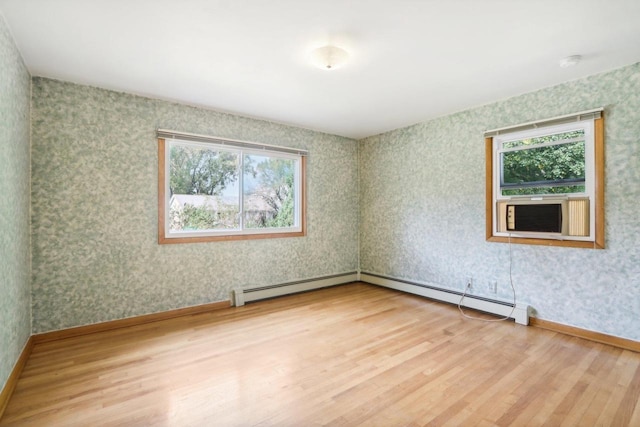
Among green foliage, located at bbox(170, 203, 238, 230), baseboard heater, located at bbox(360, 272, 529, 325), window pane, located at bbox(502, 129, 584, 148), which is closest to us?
window pane, located at bbox(502, 129, 584, 148)

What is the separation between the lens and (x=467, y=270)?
373cm

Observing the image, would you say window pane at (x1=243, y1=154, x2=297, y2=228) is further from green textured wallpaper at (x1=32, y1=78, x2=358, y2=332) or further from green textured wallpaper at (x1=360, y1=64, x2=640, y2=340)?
green textured wallpaper at (x1=360, y1=64, x2=640, y2=340)

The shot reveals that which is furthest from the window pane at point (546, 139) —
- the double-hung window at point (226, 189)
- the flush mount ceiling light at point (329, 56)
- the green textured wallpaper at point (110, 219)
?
the green textured wallpaper at point (110, 219)

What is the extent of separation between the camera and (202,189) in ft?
12.1

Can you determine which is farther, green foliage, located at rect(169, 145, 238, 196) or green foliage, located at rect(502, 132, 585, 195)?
green foliage, located at rect(169, 145, 238, 196)

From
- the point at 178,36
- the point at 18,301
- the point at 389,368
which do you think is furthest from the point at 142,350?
the point at 178,36

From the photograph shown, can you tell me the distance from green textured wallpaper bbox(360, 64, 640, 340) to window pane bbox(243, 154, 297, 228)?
4.56 ft

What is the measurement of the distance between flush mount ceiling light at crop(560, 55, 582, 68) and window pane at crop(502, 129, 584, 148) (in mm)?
702

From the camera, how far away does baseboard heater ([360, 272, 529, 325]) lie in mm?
3191

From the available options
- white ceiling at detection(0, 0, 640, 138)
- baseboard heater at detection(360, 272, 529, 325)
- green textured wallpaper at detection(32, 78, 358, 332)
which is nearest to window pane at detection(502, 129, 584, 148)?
white ceiling at detection(0, 0, 640, 138)

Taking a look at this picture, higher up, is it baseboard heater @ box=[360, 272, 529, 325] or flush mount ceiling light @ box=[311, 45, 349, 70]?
flush mount ceiling light @ box=[311, 45, 349, 70]

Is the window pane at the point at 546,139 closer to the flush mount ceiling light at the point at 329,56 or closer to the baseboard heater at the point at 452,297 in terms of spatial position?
the baseboard heater at the point at 452,297

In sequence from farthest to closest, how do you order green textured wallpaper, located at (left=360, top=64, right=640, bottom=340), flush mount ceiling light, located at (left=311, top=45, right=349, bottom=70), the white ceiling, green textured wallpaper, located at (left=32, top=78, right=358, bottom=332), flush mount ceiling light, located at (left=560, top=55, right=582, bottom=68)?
green textured wallpaper, located at (left=32, top=78, right=358, bottom=332) → green textured wallpaper, located at (left=360, top=64, right=640, bottom=340) → flush mount ceiling light, located at (left=560, top=55, right=582, bottom=68) → flush mount ceiling light, located at (left=311, top=45, right=349, bottom=70) → the white ceiling

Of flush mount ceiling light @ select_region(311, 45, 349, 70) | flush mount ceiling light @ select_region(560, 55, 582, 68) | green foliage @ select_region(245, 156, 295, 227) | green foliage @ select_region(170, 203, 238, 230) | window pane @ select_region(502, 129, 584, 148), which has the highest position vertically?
flush mount ceiling light @ select_region(560, 55, 582, 68)
